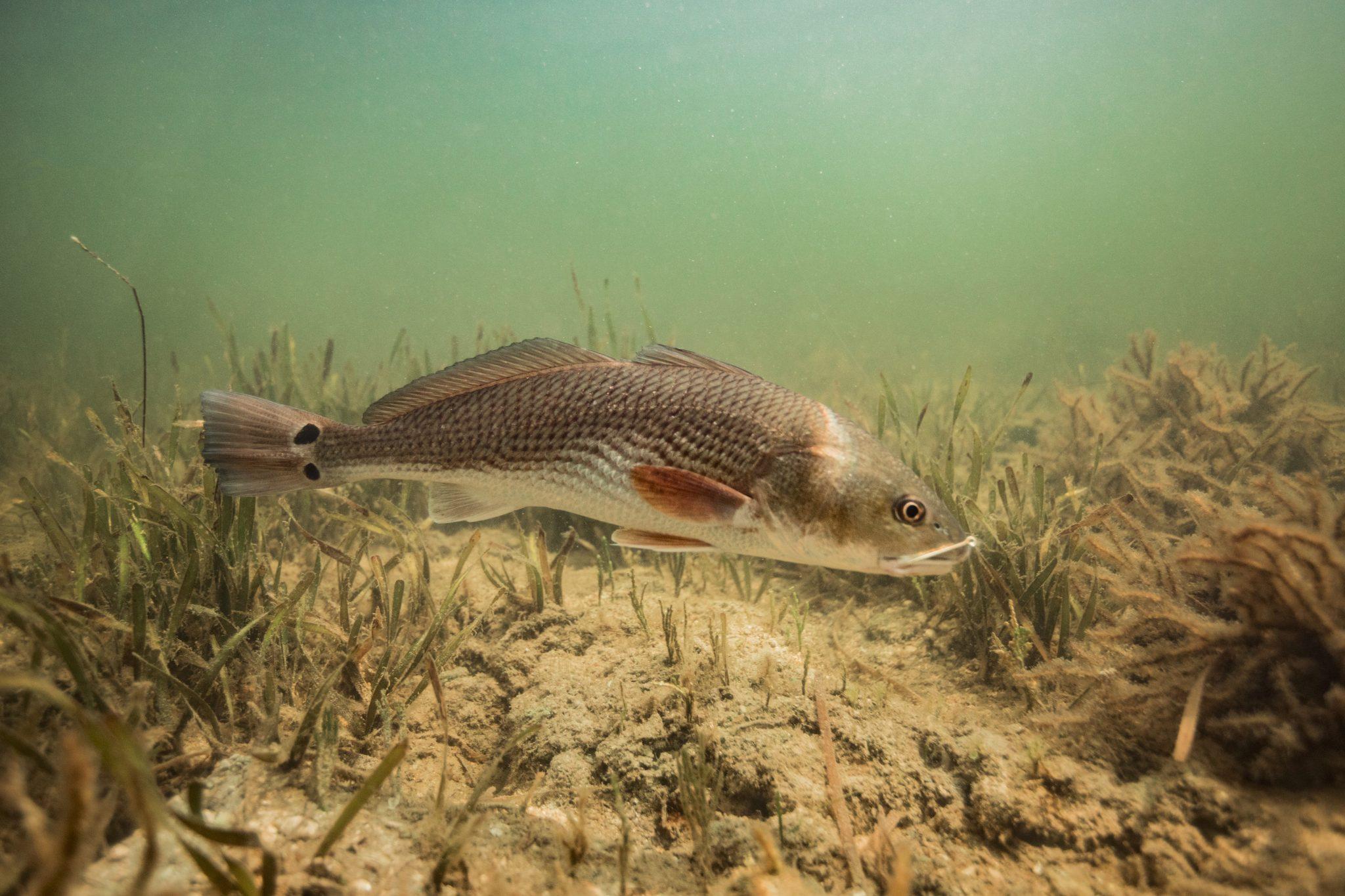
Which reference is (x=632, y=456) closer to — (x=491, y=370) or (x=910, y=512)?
(x=491, y=370)

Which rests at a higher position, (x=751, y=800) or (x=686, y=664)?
(x=686, y=664)

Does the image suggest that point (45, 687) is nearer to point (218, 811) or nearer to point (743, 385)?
point (218, 811)

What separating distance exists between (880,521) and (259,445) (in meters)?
2.79

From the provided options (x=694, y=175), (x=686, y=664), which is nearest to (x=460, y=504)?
(x=686, y=664)

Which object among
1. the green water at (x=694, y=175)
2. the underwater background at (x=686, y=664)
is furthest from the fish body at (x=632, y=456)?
the green water at (x=694, y=175)

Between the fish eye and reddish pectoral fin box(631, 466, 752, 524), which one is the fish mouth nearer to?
the fish eye

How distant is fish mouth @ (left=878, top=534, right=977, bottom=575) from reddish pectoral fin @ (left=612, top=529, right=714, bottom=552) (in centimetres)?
73

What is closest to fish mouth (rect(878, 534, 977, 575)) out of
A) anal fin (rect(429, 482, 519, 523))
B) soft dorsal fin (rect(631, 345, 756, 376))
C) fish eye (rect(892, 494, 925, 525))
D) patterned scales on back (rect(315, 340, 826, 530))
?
fish eye (rect(892, 494, 925, 525))

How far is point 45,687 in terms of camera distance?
121cm

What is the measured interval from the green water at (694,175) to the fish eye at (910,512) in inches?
614

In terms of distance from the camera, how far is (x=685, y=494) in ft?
7.36

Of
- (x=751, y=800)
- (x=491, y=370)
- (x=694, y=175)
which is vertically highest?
(x=694, y=175)

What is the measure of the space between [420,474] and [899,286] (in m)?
70.6

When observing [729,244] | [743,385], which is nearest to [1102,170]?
[729,244]
